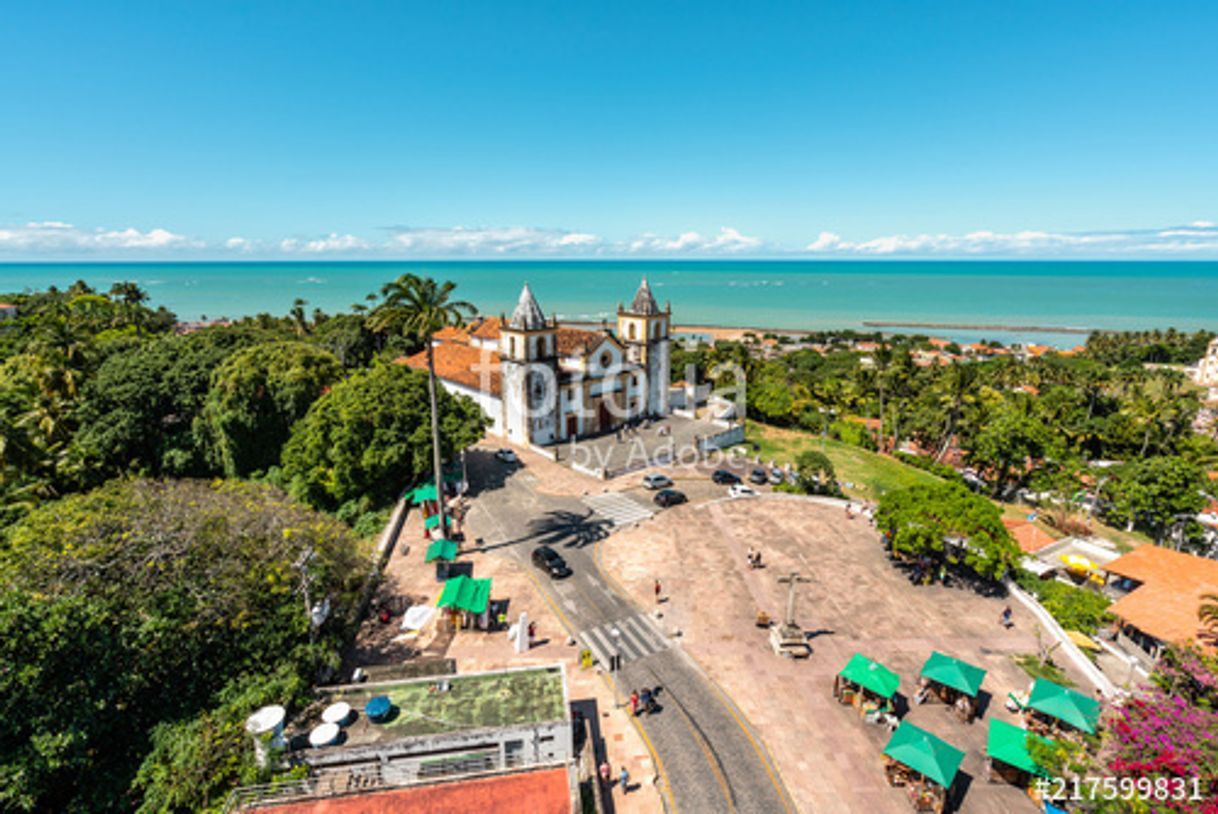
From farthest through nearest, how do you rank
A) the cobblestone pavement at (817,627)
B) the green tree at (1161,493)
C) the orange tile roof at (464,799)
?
the green tree at (1161,493)
the cobblestone pavement at (817,627)
the orange tile roof at (464,799)

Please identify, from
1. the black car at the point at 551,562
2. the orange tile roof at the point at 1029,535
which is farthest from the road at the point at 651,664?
the orange tile roof at the point at 1029,535

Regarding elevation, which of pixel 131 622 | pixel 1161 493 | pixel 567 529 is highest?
pixel 131 622

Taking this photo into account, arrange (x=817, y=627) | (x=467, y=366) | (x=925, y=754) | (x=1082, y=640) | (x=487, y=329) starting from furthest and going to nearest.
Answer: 1. (x=487, y=329)
2. (x=467, y=366)
3. (x=817, y=627)
4. (x=1082, y=640)
5. (x=925, y=754)

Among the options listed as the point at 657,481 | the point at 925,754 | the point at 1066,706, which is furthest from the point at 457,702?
the point at 657,481

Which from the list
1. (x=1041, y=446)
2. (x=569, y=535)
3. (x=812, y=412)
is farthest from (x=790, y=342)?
(x=569, y=535)

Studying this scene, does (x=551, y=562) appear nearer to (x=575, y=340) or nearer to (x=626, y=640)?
(x=626, y=640)

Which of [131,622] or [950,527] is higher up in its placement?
[131,622]

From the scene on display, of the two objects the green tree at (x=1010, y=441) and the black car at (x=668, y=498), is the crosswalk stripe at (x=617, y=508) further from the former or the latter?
the green tree at (x=1010, y=441)
